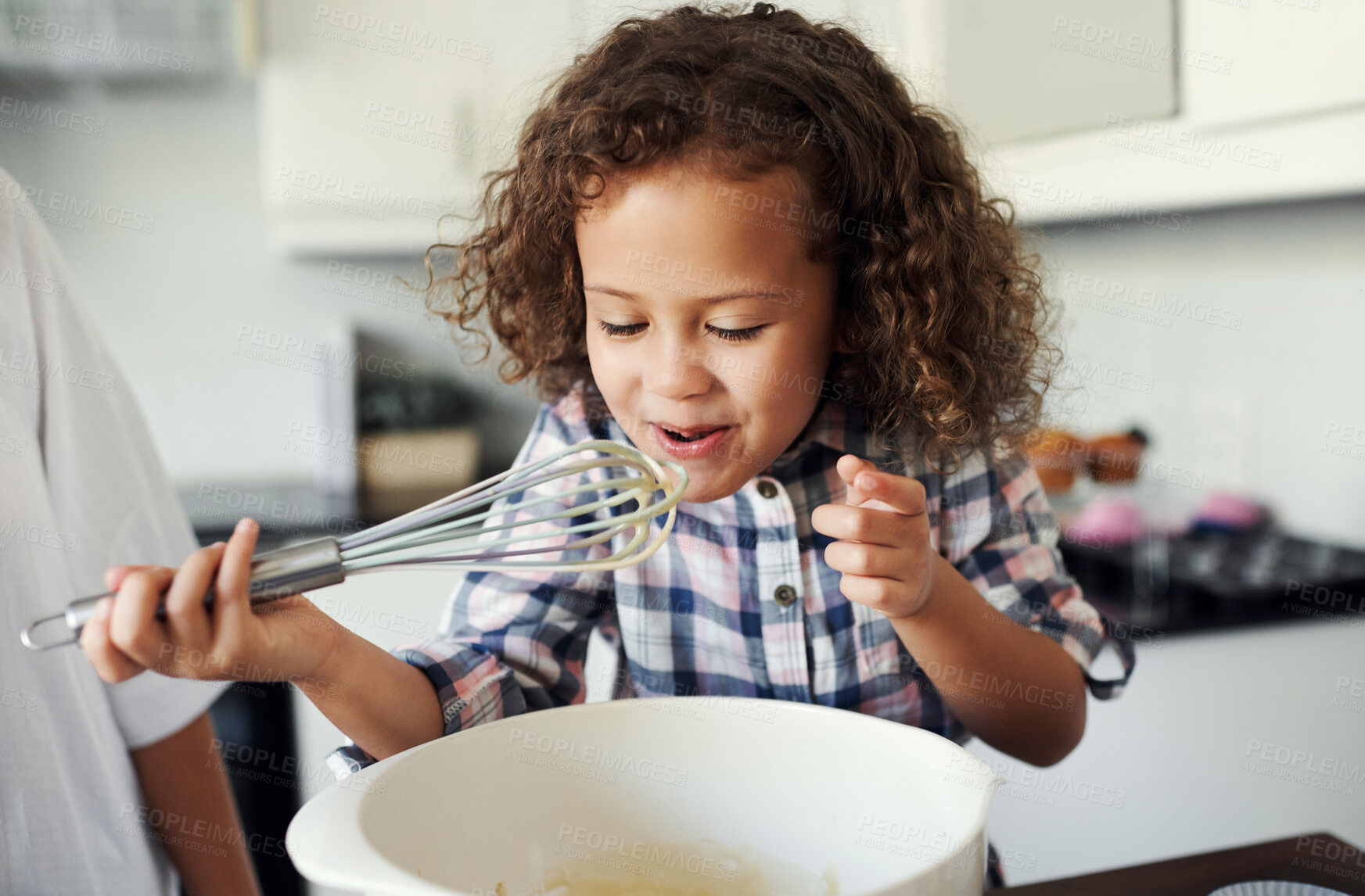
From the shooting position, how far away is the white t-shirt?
1.78ft

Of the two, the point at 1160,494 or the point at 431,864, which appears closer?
the point at 431,864

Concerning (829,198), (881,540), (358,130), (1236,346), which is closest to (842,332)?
(829,198)

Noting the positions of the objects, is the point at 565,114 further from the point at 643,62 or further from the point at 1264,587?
the point at 1264,587

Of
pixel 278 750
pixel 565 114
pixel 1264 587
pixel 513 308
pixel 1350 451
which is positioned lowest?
pixel 278 750

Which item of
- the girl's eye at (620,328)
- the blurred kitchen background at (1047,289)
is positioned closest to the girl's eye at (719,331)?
the girl's eye at (620,328)

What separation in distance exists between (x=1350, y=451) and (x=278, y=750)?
162cm

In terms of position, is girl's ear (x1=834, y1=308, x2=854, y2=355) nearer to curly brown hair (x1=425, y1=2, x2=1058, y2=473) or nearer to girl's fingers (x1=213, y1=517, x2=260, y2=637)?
curly brown hair (x1=425, y1=2, x2=1058, y2=473)

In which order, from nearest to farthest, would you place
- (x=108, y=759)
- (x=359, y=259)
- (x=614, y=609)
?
(x=108, y=759) → (x=614, y=609) → (x=359, y=259)

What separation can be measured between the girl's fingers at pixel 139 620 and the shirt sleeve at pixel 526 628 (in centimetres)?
21

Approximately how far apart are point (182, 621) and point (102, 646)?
0.09 ft

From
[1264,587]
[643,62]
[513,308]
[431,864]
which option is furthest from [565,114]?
[1264,587]

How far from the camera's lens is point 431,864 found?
46 cm

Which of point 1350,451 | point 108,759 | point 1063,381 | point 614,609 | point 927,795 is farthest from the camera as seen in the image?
point 1063,381

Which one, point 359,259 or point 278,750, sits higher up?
point 359,259
